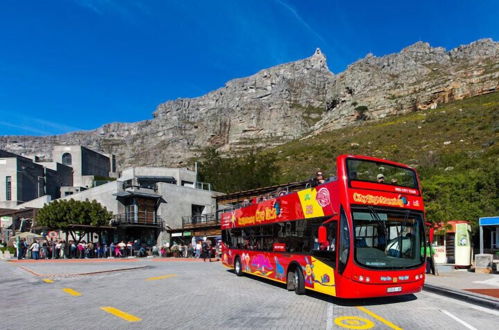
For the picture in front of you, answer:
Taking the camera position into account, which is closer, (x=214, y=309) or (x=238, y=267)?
(x=214, y=309)

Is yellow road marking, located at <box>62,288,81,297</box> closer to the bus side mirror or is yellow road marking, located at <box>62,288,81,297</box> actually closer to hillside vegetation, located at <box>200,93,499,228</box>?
the bus side mirror

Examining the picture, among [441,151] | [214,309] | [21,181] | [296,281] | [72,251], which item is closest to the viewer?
[214,309]

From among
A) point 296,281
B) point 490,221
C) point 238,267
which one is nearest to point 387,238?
point 296,281

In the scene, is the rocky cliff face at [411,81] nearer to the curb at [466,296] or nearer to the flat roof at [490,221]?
the flat roof at [490,221]

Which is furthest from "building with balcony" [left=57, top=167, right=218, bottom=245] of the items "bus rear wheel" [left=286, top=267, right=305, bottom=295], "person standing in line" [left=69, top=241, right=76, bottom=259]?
"bus rear wheel" [left=286, top=267, right=305, bottom=295]

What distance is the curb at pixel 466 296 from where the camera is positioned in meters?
10.4

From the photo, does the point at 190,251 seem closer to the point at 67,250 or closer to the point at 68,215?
the point at 67,250

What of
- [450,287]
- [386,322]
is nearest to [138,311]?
[386,322]

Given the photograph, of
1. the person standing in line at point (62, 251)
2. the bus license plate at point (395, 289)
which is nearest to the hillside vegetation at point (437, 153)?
the bus license plate at point (395, 289)

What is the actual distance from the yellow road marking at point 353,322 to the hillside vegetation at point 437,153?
14022 mm

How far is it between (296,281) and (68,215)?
29.8 m

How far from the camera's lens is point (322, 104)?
519 feet

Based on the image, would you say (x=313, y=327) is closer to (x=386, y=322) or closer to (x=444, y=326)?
(x=386, y=322)

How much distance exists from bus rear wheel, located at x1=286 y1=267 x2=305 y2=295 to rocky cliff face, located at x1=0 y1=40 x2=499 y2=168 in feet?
233
